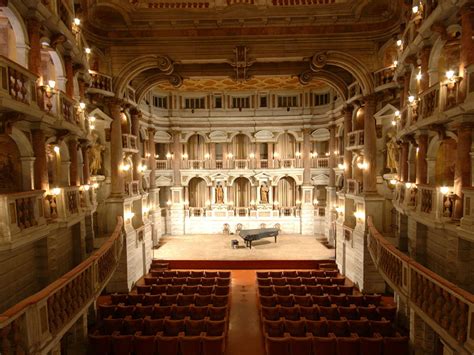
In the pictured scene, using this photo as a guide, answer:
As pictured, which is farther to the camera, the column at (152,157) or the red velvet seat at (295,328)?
the column at (152,157)

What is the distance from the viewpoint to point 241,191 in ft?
87.0

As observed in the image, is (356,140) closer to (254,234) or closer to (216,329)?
(254,234)

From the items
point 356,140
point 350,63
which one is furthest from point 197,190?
point 350,63

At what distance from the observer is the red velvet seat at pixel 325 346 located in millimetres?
9008

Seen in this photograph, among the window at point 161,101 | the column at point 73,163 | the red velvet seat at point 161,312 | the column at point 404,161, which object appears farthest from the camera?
Answer: the window at point 161,101

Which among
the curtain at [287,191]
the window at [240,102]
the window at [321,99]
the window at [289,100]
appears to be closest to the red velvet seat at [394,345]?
the curtain at [287,191]

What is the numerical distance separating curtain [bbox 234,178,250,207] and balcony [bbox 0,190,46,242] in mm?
19480

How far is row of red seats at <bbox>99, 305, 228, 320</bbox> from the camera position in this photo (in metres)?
10.9

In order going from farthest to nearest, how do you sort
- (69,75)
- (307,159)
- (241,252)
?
(307,159) → (241,252) → (69,75)

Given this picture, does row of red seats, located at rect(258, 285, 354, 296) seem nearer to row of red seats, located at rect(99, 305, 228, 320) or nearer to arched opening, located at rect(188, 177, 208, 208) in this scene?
row of red seats, located at rect(99, 305, 228, 320)

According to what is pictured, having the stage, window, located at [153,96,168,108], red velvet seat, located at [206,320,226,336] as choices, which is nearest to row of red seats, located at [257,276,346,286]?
the stage

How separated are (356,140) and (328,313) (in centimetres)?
887

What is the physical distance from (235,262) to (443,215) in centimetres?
1239

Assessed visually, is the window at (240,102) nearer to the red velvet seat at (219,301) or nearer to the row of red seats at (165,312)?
the red velvet seat at (219,301)
